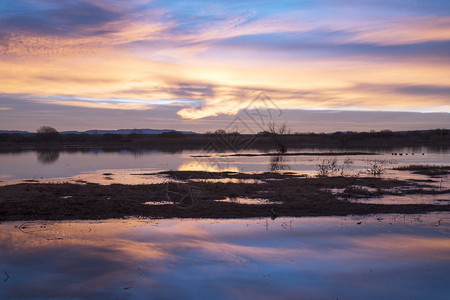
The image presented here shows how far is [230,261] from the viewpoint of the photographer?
7.96 metres

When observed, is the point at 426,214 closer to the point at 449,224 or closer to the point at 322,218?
the point at 449,224

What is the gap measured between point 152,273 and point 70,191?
11.1 m

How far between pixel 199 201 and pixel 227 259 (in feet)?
21.7

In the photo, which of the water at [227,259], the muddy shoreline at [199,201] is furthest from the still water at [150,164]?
the water at [227,259]

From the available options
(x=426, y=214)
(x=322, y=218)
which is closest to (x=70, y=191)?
(x=322, y=218)

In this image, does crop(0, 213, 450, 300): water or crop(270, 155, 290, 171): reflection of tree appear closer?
crop(0, 213, 450, 300): water

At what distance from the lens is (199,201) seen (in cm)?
1460

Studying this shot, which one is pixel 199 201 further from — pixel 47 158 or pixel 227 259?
pixel 47 158

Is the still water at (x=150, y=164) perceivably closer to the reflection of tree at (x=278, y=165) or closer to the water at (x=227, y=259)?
the reflection of tree at (x=278, y=165)

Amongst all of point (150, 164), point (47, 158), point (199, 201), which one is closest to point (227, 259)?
point (199, 201)

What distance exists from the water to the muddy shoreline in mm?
1015

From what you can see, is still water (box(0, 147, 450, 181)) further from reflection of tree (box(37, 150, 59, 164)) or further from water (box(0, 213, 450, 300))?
water (box(0, 213, 450, 300))

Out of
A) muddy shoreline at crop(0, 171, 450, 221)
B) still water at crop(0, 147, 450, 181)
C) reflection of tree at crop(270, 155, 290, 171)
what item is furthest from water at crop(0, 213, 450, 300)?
reflection of tree at crop(270, 155, 290, 171)

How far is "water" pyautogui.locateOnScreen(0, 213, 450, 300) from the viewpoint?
21.2 feet
